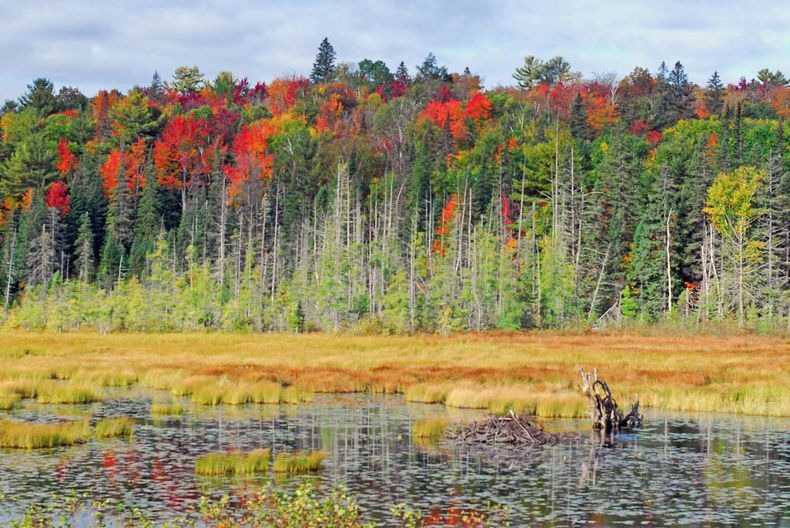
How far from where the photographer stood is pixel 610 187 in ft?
342

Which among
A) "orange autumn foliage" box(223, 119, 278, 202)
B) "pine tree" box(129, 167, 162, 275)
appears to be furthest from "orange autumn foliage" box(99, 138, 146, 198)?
"orange autumn foliage" box(223, 119, 278, 202)

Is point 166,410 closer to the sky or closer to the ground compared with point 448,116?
closer to the ground

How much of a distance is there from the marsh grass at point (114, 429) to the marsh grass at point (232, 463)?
222 inches

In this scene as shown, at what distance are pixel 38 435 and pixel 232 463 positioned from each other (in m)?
6.48

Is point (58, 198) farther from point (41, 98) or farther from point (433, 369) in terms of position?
point (433, 369)

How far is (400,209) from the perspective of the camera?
409ft

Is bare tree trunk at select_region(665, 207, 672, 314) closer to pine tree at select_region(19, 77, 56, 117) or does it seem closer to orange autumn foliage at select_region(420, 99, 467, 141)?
orange autumn foliage at select_region(420, 99, 467, 141)

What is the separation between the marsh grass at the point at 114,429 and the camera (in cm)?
3080

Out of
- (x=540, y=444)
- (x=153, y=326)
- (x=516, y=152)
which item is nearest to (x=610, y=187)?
(x=516, y=152)

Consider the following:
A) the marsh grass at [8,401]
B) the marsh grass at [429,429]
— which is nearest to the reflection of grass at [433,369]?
the marsh grass at [8,401]

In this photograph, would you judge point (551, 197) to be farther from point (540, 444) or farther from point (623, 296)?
point (540, 444)

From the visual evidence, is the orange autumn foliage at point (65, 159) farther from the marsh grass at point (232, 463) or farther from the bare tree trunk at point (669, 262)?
the marsh grass at point (232, 463)

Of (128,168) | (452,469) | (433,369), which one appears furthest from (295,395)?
(128,168)

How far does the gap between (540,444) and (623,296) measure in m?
66.0
